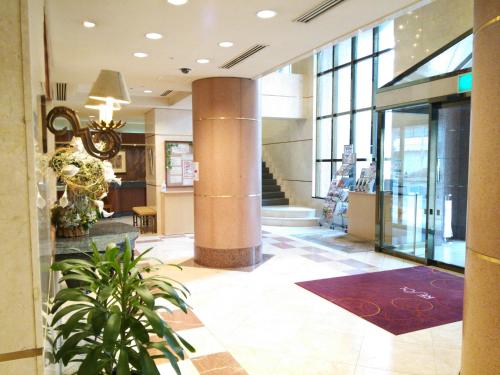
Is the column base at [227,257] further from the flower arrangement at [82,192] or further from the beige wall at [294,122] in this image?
the beige wall at [294,122]

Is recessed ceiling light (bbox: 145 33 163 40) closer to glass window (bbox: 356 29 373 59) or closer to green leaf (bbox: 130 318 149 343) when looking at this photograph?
green leaf (bbox: 130 318 149 343)

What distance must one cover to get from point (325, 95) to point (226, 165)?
636 cm

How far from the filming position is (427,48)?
7.94 meters

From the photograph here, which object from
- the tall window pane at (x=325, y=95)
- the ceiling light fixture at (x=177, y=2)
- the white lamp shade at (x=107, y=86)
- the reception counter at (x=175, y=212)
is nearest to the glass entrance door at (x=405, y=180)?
the tall window pane at (x=325, y=95)

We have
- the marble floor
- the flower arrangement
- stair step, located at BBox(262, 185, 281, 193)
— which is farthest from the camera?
stair step, located at BBox(262, 185, 281, 193)

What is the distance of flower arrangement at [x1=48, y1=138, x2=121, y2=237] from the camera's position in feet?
10.2

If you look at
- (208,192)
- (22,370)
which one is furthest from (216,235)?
(22,370)

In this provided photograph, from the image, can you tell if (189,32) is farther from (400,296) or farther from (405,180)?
(405,180)

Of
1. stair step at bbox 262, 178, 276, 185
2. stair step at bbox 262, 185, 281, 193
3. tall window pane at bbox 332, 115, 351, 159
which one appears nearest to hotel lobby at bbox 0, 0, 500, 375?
tall window pane at bbox 332, 115, 351, 159

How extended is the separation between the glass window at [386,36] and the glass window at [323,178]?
3426 millimetres

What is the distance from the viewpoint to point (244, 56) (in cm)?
512

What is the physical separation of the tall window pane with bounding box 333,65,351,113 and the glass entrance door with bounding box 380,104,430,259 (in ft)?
12.0

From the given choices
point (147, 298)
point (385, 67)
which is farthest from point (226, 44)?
point (385, 67)

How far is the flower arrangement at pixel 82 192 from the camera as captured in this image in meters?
3.10
